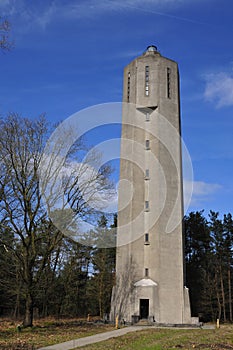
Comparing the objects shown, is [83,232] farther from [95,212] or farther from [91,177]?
[91,177]

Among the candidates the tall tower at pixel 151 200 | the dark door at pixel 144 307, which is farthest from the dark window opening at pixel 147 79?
the dark door at pixel 144 307

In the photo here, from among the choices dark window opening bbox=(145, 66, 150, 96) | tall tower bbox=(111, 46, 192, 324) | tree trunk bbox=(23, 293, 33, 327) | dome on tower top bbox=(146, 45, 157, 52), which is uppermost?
dome on tower top bbox=(146, 45, 157, 52)

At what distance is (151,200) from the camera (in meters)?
28.6

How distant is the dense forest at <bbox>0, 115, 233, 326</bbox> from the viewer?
19.0m

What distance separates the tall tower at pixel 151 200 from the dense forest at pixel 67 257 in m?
3.00

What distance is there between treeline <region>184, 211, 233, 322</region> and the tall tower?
11.5 meters

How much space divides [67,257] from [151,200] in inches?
464

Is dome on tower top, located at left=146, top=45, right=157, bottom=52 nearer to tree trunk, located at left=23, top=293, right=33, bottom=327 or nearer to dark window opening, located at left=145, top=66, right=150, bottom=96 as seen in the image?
dark window opening, located at left=145, top=66, right=150, bottom=96

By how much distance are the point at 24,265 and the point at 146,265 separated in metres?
10.9

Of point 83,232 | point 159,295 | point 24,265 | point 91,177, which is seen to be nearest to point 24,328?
point 24,265

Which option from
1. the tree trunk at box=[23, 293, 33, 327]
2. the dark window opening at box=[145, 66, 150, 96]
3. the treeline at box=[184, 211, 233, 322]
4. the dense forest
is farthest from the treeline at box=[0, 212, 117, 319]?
the tree trunk at box=[23, 293, 33, 327]

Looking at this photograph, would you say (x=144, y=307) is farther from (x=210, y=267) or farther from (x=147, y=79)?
(x=147, y=79)

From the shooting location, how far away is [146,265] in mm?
27188

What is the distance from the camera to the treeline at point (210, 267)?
36.6 m
